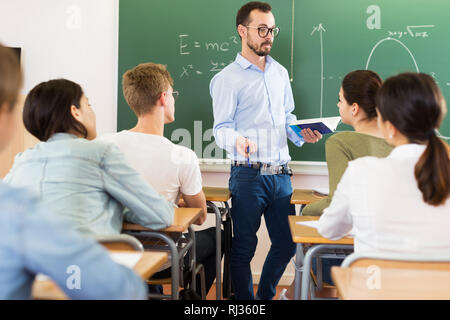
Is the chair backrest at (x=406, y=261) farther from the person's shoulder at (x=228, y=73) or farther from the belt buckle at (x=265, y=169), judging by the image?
the person's shoulder at (x=228, y=73)

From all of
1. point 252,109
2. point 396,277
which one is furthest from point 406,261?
point 252,109

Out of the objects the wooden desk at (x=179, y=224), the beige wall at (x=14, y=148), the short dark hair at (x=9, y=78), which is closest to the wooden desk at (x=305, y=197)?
the wooden desk at (x=179, y=224)

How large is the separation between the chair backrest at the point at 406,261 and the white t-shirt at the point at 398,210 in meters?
0.06

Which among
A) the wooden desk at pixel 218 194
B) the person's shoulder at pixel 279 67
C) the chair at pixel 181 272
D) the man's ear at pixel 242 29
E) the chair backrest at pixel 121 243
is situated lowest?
the chair at pixel 181 272

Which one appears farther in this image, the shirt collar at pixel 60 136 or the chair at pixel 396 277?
the shirt collar at pixel 60 136

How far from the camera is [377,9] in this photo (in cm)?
321

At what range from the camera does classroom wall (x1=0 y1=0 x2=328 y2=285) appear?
3650 mm

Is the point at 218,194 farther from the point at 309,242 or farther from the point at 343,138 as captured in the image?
the point at 309,242

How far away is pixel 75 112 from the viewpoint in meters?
1.69

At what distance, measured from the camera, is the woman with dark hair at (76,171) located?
1559 millimetres

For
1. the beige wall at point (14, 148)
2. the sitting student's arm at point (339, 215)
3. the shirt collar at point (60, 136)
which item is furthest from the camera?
the beige wall at point (14, 148)

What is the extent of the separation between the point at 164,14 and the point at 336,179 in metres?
2.20

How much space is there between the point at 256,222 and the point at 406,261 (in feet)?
5.65
